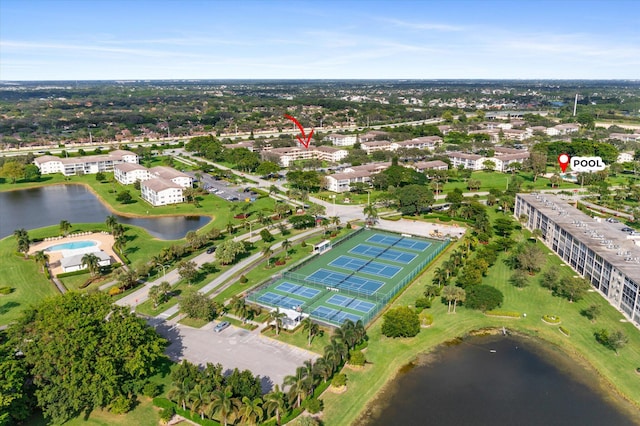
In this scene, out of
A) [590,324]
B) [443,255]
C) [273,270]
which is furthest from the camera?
[443,255]

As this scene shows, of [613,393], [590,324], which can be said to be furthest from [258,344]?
[590,324]

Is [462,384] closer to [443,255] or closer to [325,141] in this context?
[443,255]

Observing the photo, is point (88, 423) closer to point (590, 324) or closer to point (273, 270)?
point (273, 270)

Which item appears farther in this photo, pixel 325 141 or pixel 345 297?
pixel 325 141

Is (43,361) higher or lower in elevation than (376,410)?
higher

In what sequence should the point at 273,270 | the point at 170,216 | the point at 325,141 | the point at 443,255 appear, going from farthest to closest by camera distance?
the point at 325,141, the point at 170,216, the point at 443,255, the point at 273,270

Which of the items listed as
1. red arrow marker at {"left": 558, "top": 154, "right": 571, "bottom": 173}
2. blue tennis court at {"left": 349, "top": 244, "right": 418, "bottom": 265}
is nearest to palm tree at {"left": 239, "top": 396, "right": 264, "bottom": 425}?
blue tennis court at {"left": 349, "top": 244, "right": 418, "bottom": 265}

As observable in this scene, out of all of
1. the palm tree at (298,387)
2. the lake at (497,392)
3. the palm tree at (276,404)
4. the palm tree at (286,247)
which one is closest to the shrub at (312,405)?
the palm tree at (298,387)
